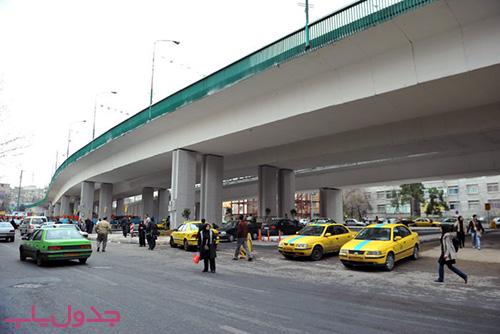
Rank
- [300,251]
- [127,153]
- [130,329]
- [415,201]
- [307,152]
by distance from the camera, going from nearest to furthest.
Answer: [130,329] → [300,251] → [307,152] → [127,153] → [415,201]

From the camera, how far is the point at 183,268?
43.8ft

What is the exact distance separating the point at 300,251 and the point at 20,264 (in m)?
10.8

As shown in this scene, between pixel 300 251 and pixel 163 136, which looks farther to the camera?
pixel 163 136

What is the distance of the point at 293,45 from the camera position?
1633cm

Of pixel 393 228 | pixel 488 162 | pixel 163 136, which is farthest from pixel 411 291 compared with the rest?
pixel 488 162

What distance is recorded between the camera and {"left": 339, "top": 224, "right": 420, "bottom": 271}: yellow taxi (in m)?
12.4

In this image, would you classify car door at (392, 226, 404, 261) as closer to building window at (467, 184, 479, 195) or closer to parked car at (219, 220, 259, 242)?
parked car at (219, 220, 259, 242)

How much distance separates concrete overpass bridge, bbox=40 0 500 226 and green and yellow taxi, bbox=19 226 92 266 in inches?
410

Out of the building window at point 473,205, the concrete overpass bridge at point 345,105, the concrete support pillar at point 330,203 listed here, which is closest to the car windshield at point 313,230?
the concrete overpass bridge at point 345,105

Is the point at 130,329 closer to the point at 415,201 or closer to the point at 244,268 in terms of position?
the point at 244,268

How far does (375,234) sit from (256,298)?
7.24m

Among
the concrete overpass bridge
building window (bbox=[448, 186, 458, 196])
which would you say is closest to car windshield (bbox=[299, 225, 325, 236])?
the concrete overpass bridge

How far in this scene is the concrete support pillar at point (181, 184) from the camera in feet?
88.3

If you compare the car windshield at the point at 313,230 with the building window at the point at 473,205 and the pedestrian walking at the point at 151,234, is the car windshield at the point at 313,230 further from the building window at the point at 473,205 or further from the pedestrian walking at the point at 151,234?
the building window at the point at 473,205
